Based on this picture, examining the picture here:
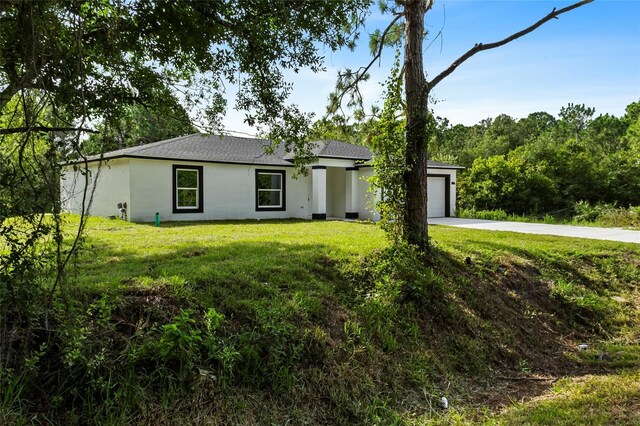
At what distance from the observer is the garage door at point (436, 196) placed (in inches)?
749

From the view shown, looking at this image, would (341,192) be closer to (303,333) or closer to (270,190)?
(270,190)

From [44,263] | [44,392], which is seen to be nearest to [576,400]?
[44,392]

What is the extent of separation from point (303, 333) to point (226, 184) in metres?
12.2

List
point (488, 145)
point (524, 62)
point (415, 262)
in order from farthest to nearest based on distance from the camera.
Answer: point (488, 145) → point (524, 62) → point (415, 262)

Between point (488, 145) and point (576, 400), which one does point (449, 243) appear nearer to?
point (576, 400)

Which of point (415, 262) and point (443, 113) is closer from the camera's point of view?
point (415, 262)

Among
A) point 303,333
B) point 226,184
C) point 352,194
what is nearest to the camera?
point 303,333

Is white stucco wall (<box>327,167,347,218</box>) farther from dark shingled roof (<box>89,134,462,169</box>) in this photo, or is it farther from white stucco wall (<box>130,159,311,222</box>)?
white stucco wall (<box>130,159,311,222</box>)

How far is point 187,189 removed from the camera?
14977mm

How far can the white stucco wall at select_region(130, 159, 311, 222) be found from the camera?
550 inches

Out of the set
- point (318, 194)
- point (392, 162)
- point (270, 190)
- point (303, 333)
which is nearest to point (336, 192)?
point (318, 194)

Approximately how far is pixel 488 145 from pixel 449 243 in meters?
28.8

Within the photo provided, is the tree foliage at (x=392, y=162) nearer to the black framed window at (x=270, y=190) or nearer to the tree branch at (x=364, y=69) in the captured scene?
the tree branch at (x=364, y=69)

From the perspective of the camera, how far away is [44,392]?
10.1 ft
